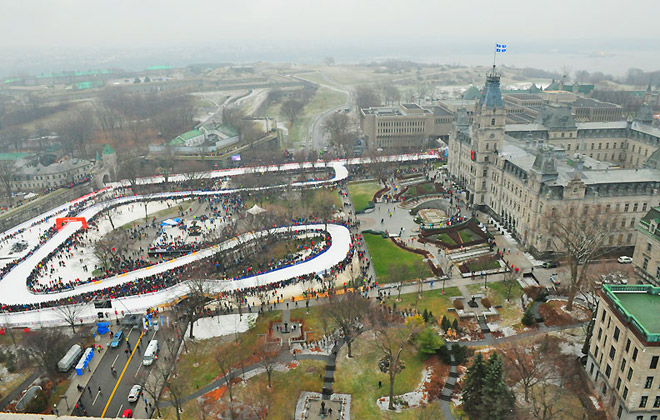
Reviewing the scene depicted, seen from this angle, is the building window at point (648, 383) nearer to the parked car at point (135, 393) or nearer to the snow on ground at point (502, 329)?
the snow on ground at point (502, 329)

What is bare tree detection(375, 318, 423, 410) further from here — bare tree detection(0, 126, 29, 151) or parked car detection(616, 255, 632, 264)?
bare tree detection(0, 126, 29, 151)

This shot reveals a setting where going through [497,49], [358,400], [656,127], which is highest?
[497,49]

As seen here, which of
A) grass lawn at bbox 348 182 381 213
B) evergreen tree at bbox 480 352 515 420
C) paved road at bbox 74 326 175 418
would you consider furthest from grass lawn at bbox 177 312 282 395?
grass lawn at bbox 348 182 381 213

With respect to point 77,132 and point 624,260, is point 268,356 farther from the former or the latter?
point 77,132

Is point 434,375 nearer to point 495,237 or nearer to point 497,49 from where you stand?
point 495,237

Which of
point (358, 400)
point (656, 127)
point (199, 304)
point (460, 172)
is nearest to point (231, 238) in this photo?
point (199, 304)

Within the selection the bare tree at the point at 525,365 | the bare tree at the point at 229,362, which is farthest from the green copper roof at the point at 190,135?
the bare tree at the point at 525,365
